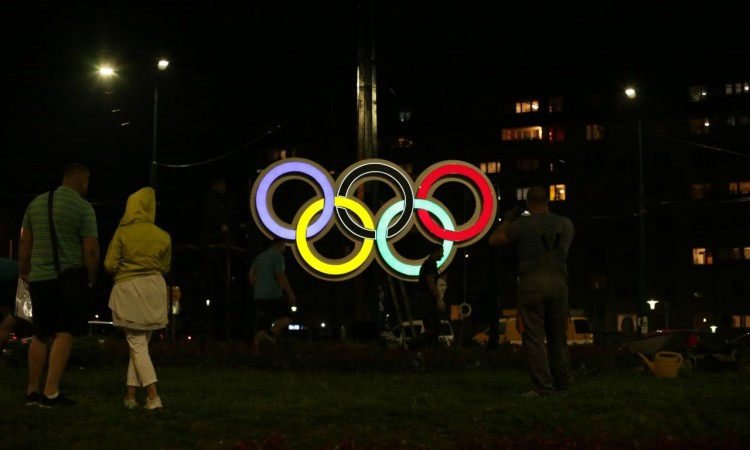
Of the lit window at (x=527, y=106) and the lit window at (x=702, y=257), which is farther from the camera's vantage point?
Answer: the lit window at (x=527, y=106)

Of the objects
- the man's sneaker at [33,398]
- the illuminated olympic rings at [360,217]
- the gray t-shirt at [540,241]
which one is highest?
the illuminated olympic rings at [360,217]

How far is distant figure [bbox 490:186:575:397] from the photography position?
1045 centimetres

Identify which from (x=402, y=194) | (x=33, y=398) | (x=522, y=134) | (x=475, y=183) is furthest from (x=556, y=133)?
(x=33, y=398)

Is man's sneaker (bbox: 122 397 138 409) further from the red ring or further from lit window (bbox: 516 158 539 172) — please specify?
lit window (bbox: 516 158 539 172)

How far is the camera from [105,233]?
2146 inches

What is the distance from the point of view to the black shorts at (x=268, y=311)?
1639 centimetres

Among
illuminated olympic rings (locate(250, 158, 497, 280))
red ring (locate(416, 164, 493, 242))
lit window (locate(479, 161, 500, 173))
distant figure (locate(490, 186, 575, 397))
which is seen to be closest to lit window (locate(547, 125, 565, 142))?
lit window (locate(479, 161, 500, 173))

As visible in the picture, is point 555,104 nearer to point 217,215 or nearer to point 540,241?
point 217,215

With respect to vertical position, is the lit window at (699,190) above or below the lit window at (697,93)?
below

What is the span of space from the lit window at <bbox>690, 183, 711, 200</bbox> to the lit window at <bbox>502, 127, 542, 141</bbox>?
17304 mm

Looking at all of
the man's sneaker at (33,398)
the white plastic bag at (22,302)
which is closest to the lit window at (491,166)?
the white plastic bag at (22,302)

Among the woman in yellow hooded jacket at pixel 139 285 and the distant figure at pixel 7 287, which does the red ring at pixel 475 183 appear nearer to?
the distant figure at pixel 7 287

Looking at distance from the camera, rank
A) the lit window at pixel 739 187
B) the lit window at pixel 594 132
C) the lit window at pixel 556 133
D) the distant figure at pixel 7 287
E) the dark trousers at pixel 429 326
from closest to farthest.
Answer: the distant figure at pixel 7 287 → the dark trousers at pixel 429 326 → the lit window at pixel 739 187 → the lit window at pixel 594 132 → the lit window at pixel 556 133

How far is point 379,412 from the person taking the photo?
9.06 metres
